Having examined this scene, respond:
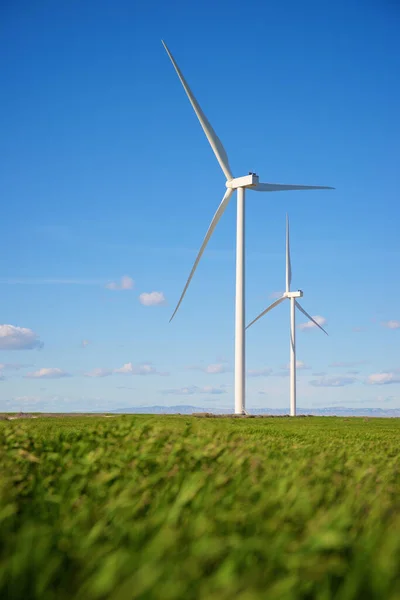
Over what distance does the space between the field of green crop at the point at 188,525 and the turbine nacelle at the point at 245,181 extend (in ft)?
138

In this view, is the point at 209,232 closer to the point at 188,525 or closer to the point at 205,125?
the point at 205,125

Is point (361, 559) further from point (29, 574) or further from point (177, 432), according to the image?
point (177, 432)

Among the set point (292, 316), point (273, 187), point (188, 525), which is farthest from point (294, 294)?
point (188, 525)

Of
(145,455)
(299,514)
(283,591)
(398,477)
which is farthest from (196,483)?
(398,477)

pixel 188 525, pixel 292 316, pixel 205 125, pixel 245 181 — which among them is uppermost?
pixel 205 125

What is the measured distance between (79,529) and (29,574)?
5.22ft

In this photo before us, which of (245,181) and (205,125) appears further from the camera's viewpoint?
(245,181)

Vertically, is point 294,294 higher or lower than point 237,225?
lower

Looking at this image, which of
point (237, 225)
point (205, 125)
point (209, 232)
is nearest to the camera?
point (209, 232)

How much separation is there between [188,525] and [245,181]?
47.5 meters

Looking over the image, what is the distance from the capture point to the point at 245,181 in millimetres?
52812

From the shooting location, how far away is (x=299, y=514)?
24.4 feet

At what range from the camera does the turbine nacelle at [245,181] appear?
5273 cm

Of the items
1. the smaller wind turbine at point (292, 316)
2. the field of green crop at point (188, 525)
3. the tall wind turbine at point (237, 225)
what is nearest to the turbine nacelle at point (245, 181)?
the tall wind turbine at point (237, 225)
